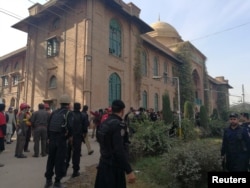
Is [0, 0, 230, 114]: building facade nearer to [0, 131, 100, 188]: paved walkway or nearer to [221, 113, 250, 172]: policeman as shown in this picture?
[0, 131, 100, 188]: paved walkway

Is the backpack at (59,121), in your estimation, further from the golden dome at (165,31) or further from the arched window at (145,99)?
the golden dome at (165,31)

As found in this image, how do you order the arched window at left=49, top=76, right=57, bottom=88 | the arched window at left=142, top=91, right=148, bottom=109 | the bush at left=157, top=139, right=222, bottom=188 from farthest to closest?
the arched window at left=142, top=91, right=148, bottom=109 → the arched window at left=49, top=76, right=57, bottom=88 → the bush at left=157, top=139, right=222, bottom=188

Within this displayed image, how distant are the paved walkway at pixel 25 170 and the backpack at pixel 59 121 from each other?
143 cm

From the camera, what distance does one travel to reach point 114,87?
22844 millimetres

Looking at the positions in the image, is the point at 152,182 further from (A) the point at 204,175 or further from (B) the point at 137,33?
(B) the point at 137,33

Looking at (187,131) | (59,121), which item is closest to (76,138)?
(59,121)

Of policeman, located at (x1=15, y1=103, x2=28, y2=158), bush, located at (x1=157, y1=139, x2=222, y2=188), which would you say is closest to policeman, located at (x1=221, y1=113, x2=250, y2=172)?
bush, located at (x1=157, y1=139, x2=222, y2=188)

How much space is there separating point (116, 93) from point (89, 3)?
23.7 feet

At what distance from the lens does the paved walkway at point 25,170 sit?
21.2 feet

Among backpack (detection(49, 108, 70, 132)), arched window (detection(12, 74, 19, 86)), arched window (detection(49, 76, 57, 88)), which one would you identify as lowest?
backpack (detection(49, 108, 70, 132))

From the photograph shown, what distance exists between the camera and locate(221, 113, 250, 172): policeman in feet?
20.1

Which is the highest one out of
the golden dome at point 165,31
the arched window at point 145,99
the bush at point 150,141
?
the golden dome at point 165,31

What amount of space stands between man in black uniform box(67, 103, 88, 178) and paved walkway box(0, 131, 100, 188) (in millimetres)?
370

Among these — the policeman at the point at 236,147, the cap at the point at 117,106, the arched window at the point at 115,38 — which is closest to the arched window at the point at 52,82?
the arched window at the point at 115,38
